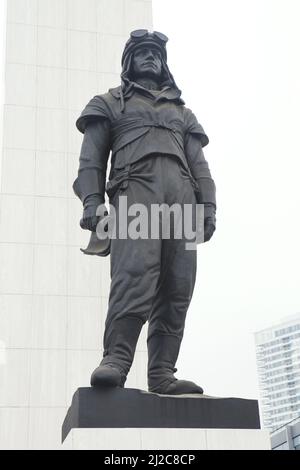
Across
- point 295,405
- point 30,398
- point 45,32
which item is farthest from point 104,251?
point 295,405

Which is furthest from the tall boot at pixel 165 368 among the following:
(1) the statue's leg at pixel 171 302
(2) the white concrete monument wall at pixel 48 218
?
(2) the white concrete monument wall at pixel 48 218

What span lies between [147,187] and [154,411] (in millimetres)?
1529

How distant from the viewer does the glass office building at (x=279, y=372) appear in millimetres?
87369

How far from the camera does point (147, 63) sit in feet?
17.0

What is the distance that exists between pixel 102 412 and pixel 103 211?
1373 mm

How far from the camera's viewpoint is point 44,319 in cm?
1068

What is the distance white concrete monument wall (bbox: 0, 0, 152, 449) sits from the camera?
1033 centimetres

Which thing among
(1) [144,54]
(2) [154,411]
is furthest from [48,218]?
(2) [154,411]

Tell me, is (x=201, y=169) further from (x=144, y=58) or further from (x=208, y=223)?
(x=144, y=58)

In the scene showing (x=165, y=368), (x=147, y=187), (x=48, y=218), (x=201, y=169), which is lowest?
(x=165, y=368)

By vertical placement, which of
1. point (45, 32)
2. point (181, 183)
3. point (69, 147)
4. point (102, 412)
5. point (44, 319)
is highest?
point (45, 32)

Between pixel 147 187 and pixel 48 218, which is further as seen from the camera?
pixel 48 218

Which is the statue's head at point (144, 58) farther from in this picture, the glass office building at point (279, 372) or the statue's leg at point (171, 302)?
the glass office building at point (279, 372)
